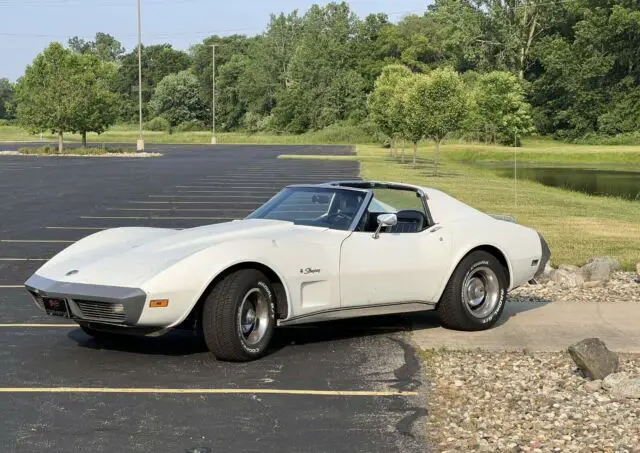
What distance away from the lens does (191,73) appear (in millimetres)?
141375

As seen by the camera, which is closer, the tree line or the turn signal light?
the turn signal light

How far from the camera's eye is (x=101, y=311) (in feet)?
20.3

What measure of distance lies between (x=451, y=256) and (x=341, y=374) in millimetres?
1875

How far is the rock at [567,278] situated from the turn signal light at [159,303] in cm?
593

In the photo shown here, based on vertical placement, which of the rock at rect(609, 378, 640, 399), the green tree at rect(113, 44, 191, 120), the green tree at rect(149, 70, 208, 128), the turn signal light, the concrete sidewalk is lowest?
→ the concrete sidewalk

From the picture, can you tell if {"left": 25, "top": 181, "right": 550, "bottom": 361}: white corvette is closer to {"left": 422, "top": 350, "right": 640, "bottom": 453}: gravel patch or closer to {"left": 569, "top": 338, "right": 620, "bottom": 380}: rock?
{"left": 422, "top": 350, "right": 640, "bottom": 453}: gravel patch

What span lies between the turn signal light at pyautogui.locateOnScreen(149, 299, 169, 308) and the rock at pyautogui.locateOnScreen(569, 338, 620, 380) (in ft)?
9.87

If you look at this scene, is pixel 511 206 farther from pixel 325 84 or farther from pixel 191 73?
pixel 191 73

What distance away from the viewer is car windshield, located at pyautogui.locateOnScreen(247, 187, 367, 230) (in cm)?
743

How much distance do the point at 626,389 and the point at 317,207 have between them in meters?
3.17

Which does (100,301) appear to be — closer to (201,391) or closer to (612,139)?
(201,391)

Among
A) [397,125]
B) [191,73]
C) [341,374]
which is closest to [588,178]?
[397,125]

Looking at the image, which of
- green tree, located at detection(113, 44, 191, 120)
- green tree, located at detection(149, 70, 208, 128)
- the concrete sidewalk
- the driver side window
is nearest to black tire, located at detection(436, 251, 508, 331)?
the concrete sidewalk

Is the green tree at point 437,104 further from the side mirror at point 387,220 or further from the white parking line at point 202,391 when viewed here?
the white parking line at point 202,391
